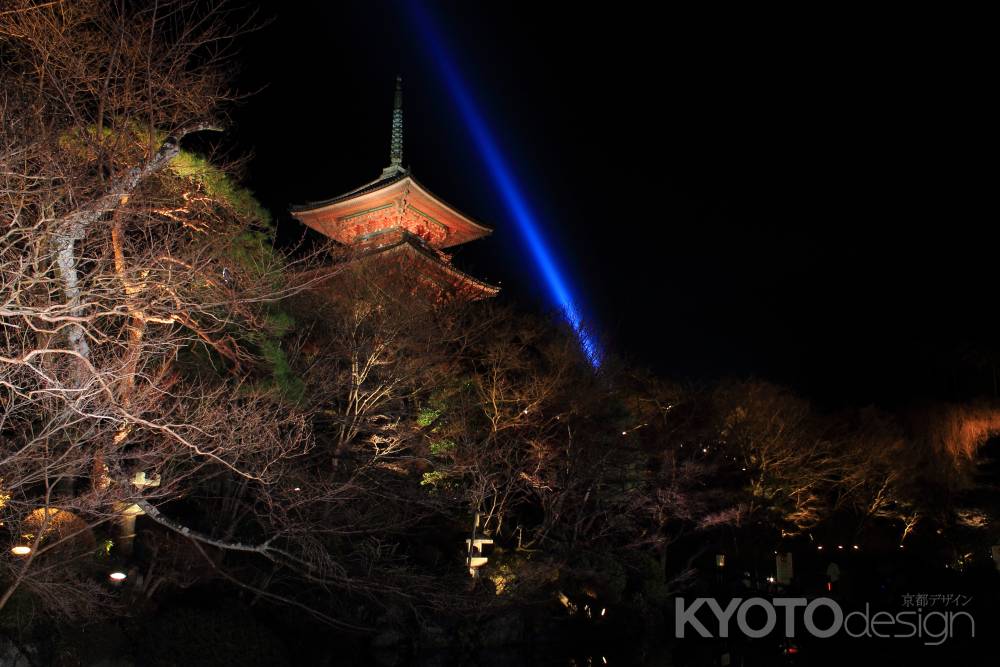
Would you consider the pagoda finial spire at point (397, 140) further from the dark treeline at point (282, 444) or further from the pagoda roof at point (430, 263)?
the dark treeline at point (282, 444)

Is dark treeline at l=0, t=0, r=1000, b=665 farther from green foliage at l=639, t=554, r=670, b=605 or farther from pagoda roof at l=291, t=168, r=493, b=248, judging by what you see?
pagoda roof at l=291, t=168, r=493, b=248

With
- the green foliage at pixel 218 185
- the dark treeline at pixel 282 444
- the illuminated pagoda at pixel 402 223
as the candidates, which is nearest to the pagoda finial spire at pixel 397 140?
the illuminated pagoda at pixel 402 223

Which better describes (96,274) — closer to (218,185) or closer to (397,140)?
(218,185)

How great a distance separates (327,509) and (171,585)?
2.20m

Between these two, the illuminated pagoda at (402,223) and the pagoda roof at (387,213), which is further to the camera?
the pagoda roof at (387,213)

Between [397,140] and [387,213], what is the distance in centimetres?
301

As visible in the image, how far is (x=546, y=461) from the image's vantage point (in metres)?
13.6

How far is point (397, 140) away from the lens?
23109 mm

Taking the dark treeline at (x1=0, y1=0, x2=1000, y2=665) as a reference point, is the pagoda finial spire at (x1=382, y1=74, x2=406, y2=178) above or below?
above

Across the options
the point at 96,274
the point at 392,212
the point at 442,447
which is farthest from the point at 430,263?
the point at 96,274

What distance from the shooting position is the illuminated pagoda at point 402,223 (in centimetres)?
2016

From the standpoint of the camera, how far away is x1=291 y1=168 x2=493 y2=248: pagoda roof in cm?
2097

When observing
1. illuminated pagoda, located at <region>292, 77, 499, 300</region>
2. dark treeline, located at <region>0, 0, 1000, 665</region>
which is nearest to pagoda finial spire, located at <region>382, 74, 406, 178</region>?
illuminated pagoda, located at <region>292, 77, 499, 300</region>

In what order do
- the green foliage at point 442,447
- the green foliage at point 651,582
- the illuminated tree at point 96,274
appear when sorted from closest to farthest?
the illuminated tree at point 96,274 → the green foliage at point 442,447 → the green foliage at point 651,582
